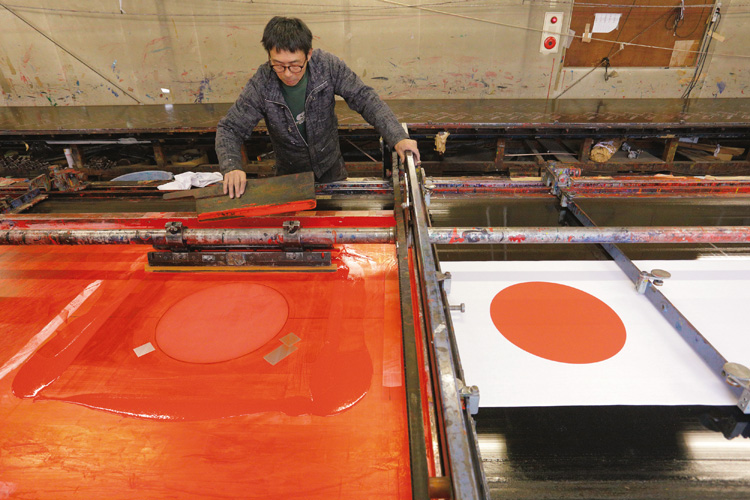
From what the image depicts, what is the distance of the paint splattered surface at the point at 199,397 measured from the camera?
104 cm

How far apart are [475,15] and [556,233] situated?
5.34 metres

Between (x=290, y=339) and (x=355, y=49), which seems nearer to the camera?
(x=290, y=339)

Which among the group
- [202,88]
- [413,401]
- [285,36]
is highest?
[285,36]

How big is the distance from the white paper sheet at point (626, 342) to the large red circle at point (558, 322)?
0.03 metres

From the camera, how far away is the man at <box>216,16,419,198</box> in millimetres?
1852

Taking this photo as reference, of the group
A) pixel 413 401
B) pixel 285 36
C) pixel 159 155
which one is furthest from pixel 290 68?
pixel 159 155

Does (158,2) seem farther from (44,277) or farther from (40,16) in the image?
(44,277)

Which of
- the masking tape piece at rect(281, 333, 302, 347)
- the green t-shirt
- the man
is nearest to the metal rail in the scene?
the masking tape piece at rect(281, 333, 302, 347)

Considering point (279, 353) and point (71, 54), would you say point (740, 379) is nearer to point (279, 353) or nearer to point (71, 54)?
point (279, 353)

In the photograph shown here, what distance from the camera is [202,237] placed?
5.78 ft

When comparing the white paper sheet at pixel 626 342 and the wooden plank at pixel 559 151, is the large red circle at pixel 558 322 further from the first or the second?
the wooden plank at pixel 559 151

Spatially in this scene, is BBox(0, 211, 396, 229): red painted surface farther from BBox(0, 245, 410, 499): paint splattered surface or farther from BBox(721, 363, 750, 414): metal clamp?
BBox(721, 363, 750, 414): metal clamp

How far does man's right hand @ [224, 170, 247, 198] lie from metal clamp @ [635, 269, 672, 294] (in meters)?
1.87

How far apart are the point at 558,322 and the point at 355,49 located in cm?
567
